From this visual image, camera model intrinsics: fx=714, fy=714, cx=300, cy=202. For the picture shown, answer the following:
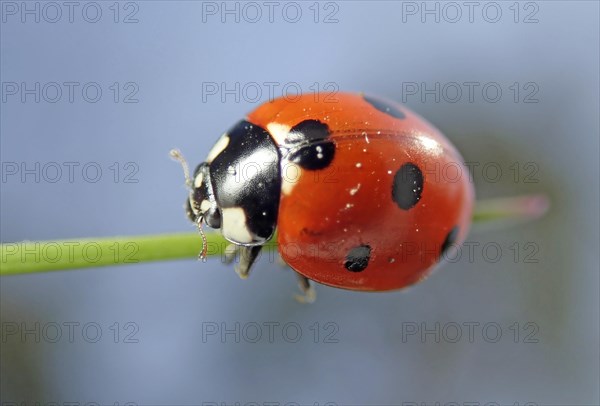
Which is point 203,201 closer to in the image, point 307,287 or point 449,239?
point 307,287

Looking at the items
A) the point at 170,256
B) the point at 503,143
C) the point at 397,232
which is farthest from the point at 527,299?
the point at 170,256

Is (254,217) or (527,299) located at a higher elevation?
(254,217)

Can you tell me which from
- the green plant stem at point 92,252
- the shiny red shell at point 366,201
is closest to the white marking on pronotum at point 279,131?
the shiny red shell at point 366,201

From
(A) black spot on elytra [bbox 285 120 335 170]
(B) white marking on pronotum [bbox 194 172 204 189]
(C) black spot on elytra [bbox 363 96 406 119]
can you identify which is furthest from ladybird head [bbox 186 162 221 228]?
(C) black spot on elytra [bbox 363 96 406 119]

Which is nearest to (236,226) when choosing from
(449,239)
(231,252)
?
→ (231,252)

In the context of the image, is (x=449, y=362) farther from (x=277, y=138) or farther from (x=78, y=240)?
(x=78, y=240)

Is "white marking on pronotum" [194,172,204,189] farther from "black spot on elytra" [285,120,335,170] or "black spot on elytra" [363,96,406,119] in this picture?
"black spot on elytra" [363,96,406,119]
